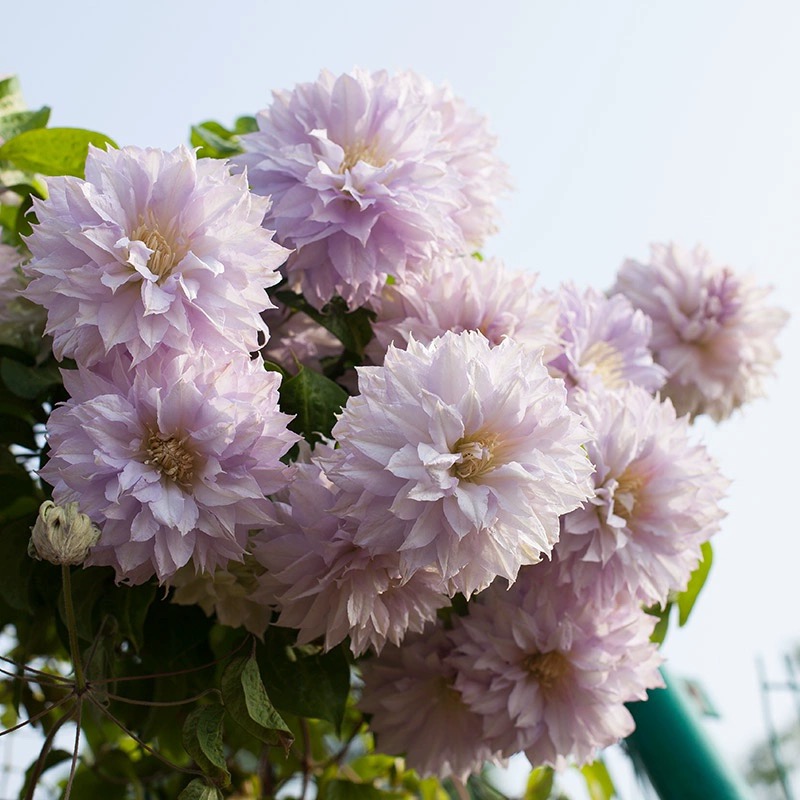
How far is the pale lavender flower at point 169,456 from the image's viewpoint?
1.16ft

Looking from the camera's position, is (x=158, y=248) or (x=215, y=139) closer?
(x=158, y=248)

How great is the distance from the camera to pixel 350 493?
35cm

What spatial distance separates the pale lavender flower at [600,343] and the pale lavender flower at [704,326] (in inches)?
5.4

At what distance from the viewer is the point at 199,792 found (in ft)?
1.19

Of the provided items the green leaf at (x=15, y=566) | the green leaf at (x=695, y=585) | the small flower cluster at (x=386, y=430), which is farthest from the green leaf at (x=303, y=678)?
the green leaf at (x=695, y=585)

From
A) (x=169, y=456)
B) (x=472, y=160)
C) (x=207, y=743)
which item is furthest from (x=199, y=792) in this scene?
(x=472, y=160)

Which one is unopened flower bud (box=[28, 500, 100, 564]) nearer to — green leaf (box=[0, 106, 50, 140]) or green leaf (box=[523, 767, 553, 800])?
green leaf (box=[0, 106, 50, 140])

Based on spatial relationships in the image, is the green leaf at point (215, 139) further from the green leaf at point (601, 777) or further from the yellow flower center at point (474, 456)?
the green leaf at point (601, 777)

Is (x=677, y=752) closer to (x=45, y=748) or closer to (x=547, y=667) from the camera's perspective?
(x=547, y=667)

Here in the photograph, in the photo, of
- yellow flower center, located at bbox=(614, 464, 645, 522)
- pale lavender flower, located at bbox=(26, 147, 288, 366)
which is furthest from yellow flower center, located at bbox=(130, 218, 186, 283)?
yellow flower center, located at bbox=(614, 464, 645, 522)

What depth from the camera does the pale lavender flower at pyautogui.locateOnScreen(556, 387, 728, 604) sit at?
436mm

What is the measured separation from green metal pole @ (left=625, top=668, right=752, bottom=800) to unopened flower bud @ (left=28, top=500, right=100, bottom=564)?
0.43 meters

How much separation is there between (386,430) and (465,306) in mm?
134

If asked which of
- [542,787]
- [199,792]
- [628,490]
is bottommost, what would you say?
[542,787]
